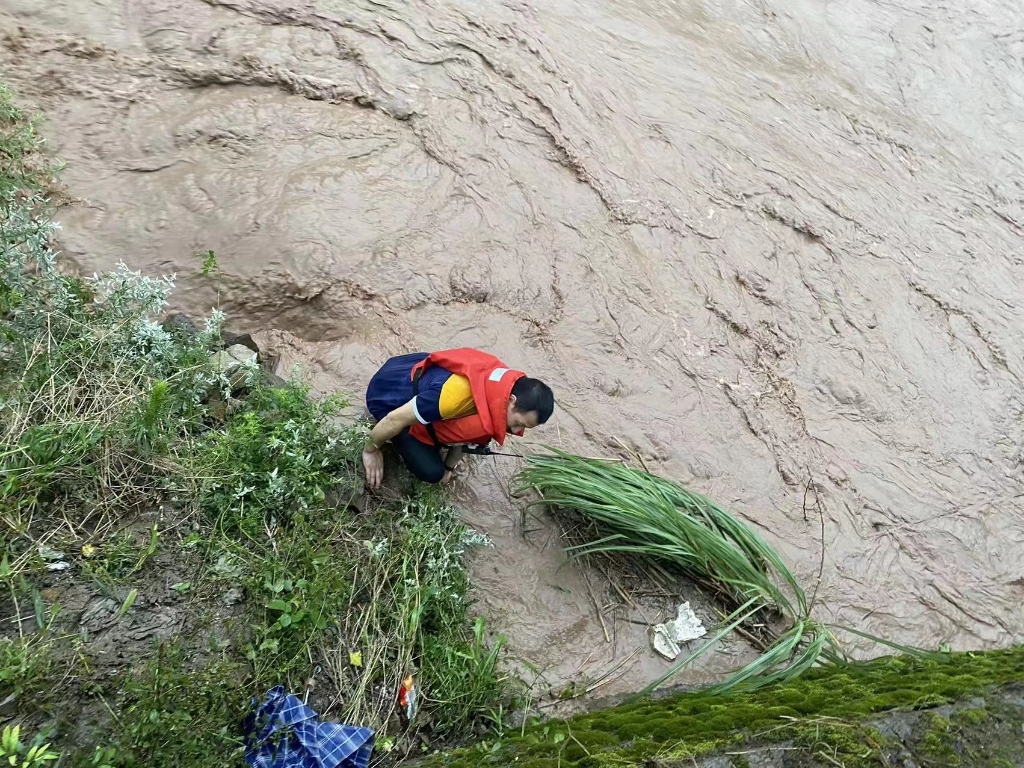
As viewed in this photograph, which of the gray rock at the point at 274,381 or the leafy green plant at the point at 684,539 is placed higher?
the leafy green plant at the point at 684,539

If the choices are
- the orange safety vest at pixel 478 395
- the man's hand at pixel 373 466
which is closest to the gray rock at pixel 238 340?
the man's hand at pixel 373 466

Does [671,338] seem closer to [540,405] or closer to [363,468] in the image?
[540,405]

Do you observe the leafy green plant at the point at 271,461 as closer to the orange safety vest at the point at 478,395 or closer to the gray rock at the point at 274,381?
the gray rock at the point at 274,381

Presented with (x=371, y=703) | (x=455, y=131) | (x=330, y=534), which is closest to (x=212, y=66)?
(x=455, y=131)

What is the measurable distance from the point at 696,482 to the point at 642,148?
6.46 feet

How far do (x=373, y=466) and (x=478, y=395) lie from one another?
1.96 feet

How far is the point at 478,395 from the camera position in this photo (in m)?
2.33

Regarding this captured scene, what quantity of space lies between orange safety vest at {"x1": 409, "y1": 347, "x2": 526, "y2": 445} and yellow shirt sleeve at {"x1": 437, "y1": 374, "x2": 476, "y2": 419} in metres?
0.03

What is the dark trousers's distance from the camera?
2646mm

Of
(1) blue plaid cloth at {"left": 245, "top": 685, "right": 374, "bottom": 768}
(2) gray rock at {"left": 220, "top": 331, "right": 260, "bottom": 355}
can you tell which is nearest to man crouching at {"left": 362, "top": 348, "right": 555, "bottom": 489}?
(2) gray rock at {"left": 220, "top": 331, "right": 260, "bottom": 355}

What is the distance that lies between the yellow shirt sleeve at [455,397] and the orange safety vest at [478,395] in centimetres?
3

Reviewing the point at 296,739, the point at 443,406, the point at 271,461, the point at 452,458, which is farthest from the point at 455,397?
the point at 296,739

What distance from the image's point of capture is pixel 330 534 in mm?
2514

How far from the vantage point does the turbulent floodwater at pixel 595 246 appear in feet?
10.4
